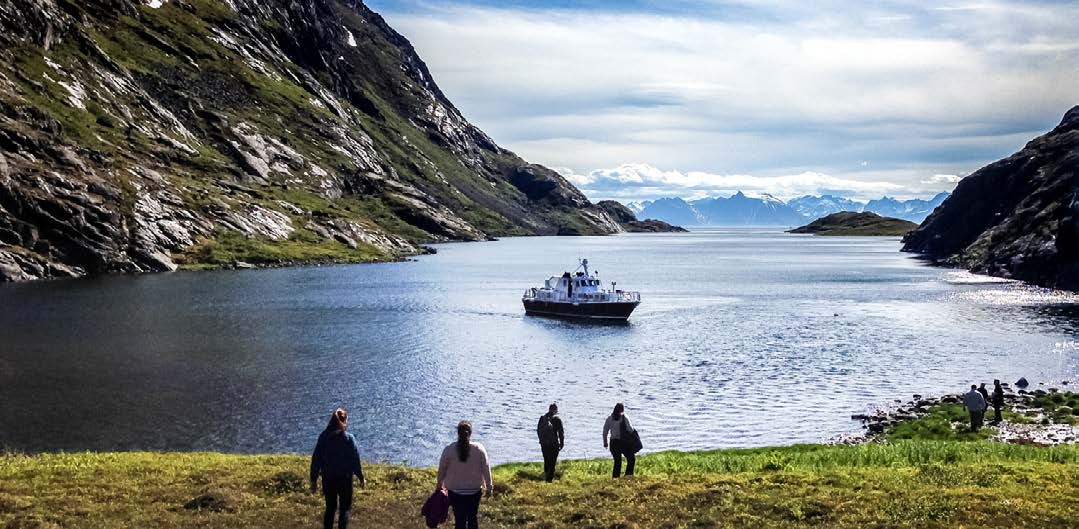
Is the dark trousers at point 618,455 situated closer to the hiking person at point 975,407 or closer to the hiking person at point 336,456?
the hiking person at point 336,456

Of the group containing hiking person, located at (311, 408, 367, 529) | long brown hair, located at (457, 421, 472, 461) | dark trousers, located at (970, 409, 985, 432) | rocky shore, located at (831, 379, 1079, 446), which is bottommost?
rocky shore, located at (831, 379, 1079, 446)

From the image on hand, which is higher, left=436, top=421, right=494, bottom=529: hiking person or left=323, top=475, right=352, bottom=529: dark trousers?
left=436, top=421, right=494, bottom=529: hiking person

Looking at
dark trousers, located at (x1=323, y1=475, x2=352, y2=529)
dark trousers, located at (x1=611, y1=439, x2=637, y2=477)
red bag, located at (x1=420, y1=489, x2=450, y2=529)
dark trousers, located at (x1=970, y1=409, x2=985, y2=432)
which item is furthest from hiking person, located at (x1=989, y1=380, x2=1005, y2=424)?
red bag, located at (x1=420, y1=489, x2=450, y2=529)

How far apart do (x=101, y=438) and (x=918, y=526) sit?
4752 centimetres

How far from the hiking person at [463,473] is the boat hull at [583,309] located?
101 metres

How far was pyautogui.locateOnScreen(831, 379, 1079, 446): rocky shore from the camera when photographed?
52438 mm

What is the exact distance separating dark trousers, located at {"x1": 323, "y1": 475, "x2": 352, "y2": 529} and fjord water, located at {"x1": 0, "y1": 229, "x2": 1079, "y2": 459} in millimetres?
27285

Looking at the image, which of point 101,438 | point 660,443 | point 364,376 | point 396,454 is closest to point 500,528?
point 396,454

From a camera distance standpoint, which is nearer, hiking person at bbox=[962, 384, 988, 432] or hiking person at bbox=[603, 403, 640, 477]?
hiking person at bbox=[603, 403, 640, 477]

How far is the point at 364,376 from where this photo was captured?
2972 inches

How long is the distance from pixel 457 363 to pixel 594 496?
2256 inches

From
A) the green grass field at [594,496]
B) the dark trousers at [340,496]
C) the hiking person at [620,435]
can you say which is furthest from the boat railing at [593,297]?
the dark trousers at [340,496]

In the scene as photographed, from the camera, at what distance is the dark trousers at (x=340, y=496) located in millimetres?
22672

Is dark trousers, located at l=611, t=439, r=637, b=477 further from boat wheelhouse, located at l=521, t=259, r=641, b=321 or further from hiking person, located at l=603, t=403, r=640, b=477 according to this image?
boat wheelhouse, located at l=521, t=259, r=641, b=321
